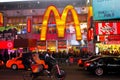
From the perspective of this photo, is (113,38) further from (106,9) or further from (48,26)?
(48,26)

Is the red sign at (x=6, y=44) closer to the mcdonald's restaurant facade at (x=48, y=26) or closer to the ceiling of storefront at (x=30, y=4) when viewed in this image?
the mcdonald's restaurant facade at (x=48, y=26)

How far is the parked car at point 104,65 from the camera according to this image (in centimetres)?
2300

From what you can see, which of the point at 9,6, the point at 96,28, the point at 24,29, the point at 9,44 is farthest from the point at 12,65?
the point at 9,6

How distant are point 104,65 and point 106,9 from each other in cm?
881

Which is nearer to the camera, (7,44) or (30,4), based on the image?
(7,44)

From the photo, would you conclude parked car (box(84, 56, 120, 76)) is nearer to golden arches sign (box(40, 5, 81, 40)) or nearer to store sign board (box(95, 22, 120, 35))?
store sign board (box(95, 22, 120, 35))

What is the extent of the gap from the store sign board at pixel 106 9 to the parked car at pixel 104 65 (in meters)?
8.19

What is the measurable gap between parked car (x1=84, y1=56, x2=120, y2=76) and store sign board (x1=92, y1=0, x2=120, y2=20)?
322 inches

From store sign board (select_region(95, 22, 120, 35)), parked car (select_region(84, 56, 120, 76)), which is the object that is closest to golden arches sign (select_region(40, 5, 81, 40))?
store sign board (select_region(95, 22, 120, 35))

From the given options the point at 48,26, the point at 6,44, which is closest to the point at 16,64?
Answer: the point at 6,44

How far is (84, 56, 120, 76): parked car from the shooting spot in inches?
906

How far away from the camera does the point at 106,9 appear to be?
30.4m

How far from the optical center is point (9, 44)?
107 feet

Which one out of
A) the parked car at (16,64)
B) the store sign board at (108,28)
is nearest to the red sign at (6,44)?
the parked car at (16,64)
